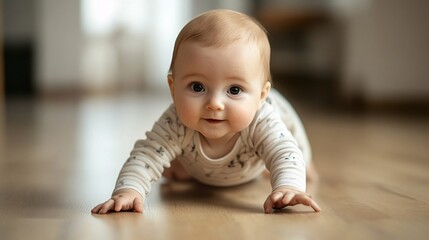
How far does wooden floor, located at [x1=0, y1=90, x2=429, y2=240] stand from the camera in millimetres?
846

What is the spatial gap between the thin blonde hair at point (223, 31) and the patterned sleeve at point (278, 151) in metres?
0.10

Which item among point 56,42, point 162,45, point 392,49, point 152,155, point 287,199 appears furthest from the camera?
point 162,45

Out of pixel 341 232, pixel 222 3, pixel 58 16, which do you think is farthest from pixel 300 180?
pixel 222 3

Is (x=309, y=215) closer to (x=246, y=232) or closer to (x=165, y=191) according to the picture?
(x=246, y=232)

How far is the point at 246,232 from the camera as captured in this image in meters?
0.83

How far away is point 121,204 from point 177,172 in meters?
0.31

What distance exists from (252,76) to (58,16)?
3187 mm

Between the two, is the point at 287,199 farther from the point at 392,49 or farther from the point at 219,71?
the point at 392,49

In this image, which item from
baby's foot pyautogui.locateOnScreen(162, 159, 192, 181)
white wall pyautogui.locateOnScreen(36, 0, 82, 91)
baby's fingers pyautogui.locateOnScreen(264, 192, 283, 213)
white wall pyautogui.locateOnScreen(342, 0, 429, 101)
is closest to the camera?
baby's fingers pyautogui.locateOnScreen(264, 192, 283, 213)

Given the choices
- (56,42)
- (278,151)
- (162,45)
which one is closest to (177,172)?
(278,151)

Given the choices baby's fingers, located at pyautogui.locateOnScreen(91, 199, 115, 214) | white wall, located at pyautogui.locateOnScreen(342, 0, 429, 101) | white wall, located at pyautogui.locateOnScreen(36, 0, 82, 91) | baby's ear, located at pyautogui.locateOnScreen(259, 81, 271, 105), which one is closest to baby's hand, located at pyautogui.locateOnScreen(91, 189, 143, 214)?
baby's fingers, located at pyautogui.locateOnScreen(91, 199, 115, 214)

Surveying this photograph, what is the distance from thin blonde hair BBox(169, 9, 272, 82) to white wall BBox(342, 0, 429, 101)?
91.9 inches

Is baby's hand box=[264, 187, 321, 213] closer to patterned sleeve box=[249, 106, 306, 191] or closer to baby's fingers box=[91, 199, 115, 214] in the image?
patterned sleeve box=[249, 106, 306, 191]

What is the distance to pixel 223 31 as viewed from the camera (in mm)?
949
